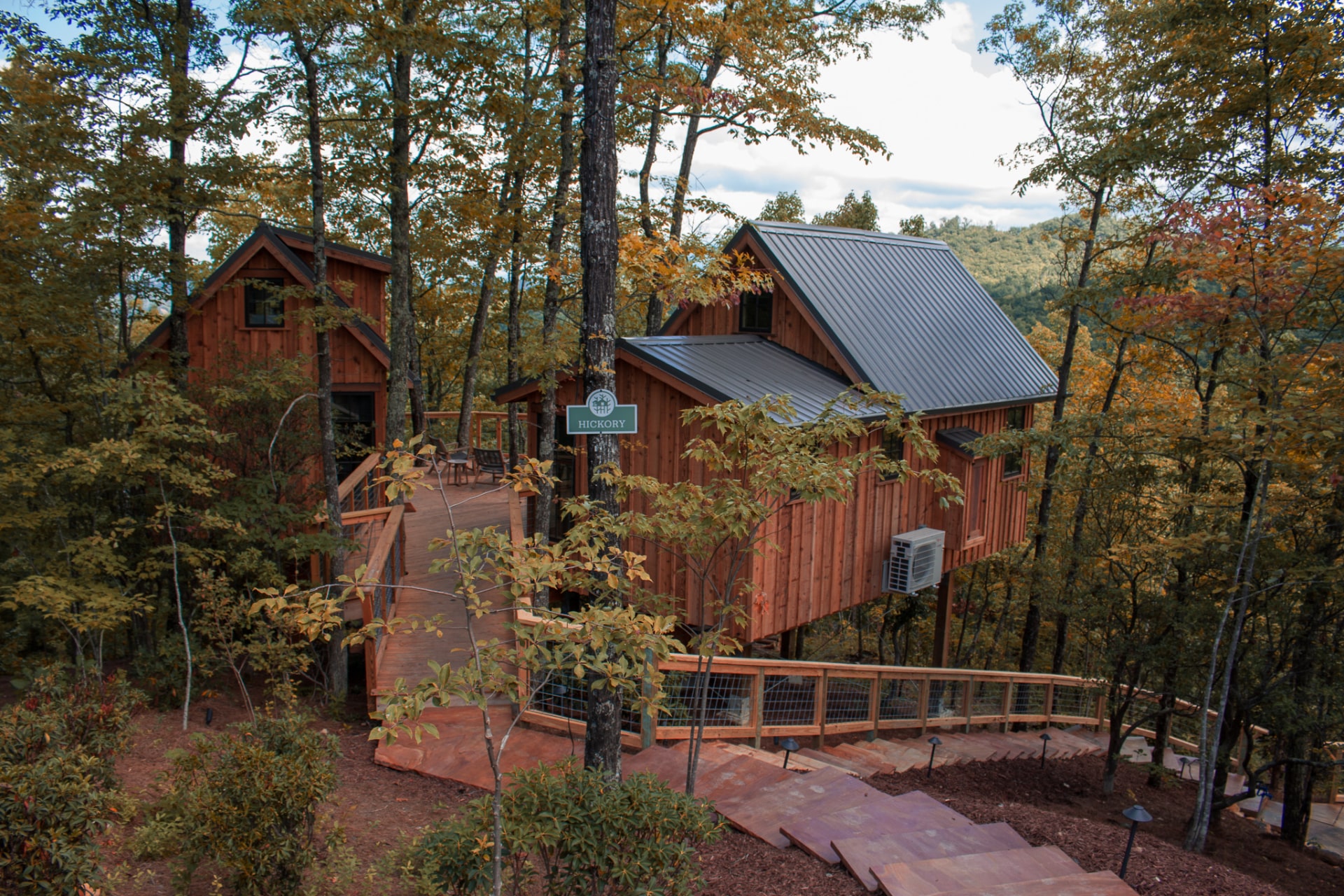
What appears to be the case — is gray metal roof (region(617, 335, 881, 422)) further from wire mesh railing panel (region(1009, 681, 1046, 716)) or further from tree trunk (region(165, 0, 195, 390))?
wire mesh railing panel (region(1009, 681, 1046, 716))

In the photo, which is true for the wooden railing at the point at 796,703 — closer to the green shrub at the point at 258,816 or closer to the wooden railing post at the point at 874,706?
the wooden railing post at the point at 874,706

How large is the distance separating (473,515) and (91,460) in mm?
6100

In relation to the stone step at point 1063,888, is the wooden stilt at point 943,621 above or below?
below

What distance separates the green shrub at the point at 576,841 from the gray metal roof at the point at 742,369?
199 inches

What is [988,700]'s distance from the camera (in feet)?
45.7

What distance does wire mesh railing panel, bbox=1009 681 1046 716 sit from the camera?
13391 mm

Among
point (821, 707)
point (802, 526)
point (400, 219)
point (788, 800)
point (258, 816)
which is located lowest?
point (821, 707)

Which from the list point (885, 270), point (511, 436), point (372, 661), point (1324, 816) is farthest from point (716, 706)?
point (1324, 816)

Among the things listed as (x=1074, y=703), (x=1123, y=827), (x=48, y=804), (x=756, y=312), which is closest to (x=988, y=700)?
(x=1074, y=703)

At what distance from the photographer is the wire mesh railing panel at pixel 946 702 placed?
37.9 feet

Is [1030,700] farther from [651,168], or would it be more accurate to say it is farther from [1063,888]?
[651,168]

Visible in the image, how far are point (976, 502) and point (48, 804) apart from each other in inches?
495

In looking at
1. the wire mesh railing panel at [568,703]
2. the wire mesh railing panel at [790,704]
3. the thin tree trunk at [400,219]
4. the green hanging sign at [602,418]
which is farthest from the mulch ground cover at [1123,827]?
the thin tree trunk at [400,219]

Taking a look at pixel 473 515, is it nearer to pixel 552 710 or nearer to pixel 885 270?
pixel 552 710
